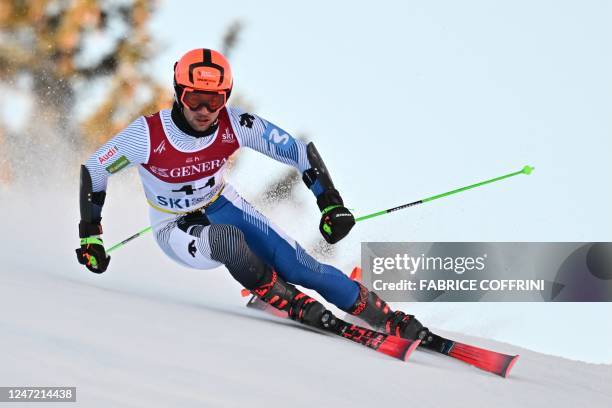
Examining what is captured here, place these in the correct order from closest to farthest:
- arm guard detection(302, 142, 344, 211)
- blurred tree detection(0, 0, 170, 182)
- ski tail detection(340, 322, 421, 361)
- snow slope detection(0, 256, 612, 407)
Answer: snow slope detection(0, 256, 612, 407) → ski tail detection(340, 322, 421, 361) → arm guard detection(302, 142, 344, 211) → blurred tree detection(0, 0, 170, 182)

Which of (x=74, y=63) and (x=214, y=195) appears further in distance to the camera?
(x=74, y=63)

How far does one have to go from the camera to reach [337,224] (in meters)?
3.73

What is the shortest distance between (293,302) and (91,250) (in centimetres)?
108

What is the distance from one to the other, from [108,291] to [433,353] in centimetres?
167

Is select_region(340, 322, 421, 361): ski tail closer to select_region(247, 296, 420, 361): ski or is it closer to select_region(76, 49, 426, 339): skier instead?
select_region(247, 296, 420, 361): ski

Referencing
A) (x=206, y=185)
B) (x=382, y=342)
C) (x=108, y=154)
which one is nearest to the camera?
(x=382, y=342)

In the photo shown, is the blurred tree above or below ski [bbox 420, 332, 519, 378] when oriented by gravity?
above

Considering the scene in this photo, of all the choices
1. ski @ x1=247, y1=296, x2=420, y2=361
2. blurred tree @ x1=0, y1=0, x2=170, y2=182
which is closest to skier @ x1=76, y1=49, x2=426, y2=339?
ski @ x1=247, y1=296, x2=420, y2=361

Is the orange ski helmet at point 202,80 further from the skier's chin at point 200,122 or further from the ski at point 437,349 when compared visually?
the ski at point 437,349

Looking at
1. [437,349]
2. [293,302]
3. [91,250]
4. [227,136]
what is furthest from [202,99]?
[437,349]

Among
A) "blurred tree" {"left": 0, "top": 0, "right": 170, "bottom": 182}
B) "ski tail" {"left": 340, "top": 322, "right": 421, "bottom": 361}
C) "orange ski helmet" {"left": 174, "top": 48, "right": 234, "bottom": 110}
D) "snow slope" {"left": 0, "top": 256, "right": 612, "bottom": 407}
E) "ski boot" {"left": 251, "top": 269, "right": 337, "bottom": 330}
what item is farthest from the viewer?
"blurred tree" {"left": 0, "top": 0, "right": 170, "bottom": 182}

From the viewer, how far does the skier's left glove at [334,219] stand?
373 cm

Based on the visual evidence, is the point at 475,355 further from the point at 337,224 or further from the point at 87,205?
the point at 87,205

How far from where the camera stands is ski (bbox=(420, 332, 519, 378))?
11.0ft
